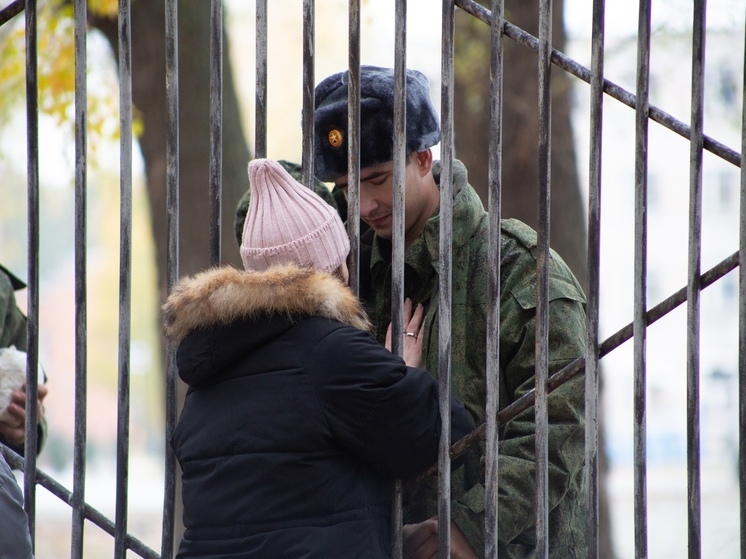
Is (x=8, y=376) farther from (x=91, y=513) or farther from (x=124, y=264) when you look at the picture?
(x=124, y=264)

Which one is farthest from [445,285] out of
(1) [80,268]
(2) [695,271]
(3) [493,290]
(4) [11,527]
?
(4) [11,527]

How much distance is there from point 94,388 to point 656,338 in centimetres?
1483

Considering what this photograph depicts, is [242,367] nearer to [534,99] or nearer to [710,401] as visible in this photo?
[534,99]

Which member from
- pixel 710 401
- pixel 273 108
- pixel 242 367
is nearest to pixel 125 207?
pixel 242 367

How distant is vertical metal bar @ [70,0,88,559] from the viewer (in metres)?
2.59

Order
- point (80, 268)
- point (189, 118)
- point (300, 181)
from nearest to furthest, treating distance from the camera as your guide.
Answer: point (80, 268) < point (300, 181) < point (189, 118)

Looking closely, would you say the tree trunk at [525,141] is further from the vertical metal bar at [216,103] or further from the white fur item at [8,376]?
the vertical metal bar at [216,103]

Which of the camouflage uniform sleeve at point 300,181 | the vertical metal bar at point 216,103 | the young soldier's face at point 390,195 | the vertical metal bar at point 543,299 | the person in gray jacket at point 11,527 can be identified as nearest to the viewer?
the person in gray jacket at point 11,527

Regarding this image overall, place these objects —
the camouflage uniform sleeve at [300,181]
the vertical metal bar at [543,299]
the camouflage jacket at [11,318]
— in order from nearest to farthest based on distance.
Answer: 1. the vertical metal bar at [543,299]
2. the camouflage uniform sleeve at [300,181]
3. the camouflage jacket at [11,318]

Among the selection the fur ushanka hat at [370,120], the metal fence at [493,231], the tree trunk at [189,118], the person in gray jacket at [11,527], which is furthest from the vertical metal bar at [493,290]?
the tree trunk at [189,118]

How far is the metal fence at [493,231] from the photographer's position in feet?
7.25

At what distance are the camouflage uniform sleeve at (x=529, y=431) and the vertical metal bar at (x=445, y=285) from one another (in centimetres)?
11

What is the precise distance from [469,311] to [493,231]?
0.36 metres

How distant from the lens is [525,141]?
18.5ft
